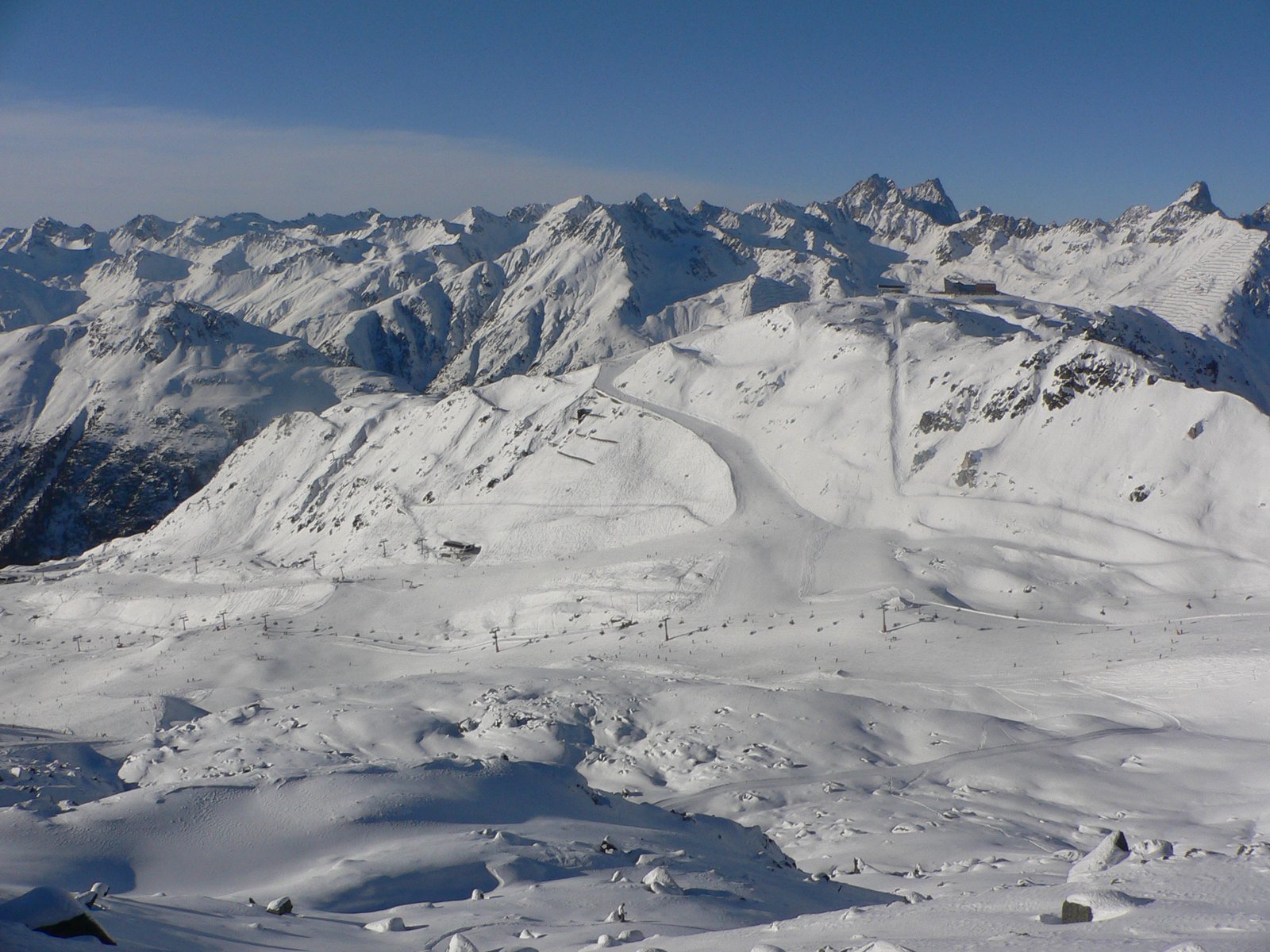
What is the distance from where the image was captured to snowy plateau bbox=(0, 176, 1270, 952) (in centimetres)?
1452

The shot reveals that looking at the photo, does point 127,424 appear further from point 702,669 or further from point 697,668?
point 702,669

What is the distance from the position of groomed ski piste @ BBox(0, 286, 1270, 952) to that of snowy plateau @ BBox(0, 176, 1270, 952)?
0.56ft

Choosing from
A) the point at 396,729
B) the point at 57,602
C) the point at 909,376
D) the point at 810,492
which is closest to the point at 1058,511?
the point at 810,492

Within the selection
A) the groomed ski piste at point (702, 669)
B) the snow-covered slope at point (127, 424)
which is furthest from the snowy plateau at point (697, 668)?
the snow-covered slope at point (127, 424)

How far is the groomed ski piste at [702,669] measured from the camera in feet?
48.9

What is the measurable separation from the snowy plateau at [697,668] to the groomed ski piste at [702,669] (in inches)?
6.7

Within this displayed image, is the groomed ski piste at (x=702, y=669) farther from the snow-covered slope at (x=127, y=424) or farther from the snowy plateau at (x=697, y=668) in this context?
the snow-covered slope at (x=127, y=424)

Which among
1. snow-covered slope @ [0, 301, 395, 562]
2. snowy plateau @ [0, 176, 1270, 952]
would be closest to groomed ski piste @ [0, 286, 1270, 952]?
snowy plateau @ [0, 176, 1270, 952]

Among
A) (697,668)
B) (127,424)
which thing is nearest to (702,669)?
(697,668)

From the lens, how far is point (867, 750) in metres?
31.1

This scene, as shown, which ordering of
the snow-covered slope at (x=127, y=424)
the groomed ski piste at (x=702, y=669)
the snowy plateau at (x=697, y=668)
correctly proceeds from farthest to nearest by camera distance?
the snow-covered slope at (x=127, y=424)
the groomed ski piste at (x=702, y=669)
the snowy plateau at (x=697, y=668)

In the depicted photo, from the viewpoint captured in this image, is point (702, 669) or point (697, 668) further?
point (697, 668)

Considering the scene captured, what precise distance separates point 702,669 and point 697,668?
270mm

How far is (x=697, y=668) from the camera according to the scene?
4403 cm
